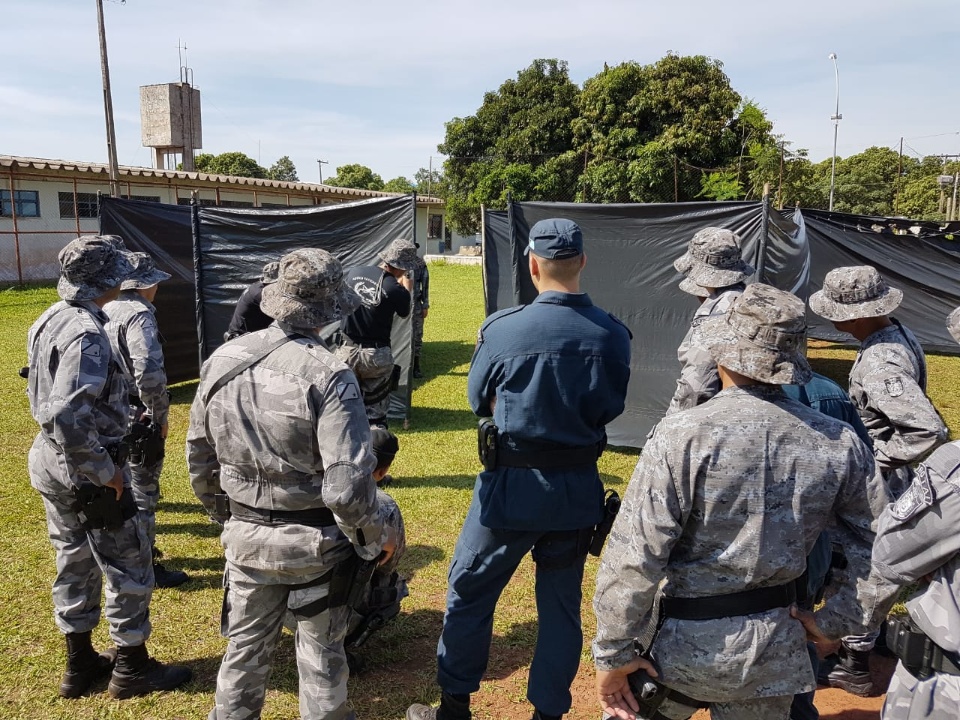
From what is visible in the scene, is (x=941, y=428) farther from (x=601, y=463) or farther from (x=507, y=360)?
(x=601, y=463)

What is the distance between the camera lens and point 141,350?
13.3ft

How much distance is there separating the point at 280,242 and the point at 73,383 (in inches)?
198

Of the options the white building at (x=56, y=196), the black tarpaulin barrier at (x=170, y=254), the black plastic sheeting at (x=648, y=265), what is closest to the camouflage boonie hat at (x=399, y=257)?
the black plastic sheeting at (x=648, y=265)

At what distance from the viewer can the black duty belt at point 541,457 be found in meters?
2.69

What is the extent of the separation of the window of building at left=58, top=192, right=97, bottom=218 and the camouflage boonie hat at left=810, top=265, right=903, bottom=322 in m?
24.1

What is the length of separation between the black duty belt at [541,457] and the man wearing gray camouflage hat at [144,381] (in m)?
2.33

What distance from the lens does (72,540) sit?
313cm

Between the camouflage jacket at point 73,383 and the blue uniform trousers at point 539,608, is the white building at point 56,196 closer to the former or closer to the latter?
the camouflage jacket at point 73,383

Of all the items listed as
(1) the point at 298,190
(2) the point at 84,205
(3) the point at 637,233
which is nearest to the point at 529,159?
(1) the point at 298,190

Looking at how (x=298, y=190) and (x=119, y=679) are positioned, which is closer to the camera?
(x=119, y=679)

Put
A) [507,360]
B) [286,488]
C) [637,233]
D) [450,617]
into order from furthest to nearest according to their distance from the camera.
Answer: [637,233], [450,617], [507,360], [286,488]

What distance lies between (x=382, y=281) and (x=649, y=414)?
110 inches

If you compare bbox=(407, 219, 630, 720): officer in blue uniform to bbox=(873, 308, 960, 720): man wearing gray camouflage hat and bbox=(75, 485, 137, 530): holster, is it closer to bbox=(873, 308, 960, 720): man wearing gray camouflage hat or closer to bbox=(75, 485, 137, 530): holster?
bbox=(873, 308, 960, 720): man wearing gray camouflage hat

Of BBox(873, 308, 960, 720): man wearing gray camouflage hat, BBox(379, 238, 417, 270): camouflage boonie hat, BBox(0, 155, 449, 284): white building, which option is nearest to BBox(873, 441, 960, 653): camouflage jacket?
BBox(873, 308, 960, 720): man wearing gray camouflage hat
